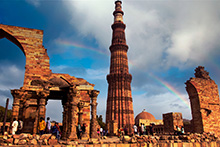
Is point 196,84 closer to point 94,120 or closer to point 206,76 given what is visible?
point 206,76

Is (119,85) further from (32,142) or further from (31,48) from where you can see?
(32,142)

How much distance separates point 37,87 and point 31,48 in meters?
4.15

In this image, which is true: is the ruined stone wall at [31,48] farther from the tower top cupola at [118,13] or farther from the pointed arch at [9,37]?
the tower top cupola at [118,13]

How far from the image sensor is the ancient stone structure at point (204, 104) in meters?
17.0

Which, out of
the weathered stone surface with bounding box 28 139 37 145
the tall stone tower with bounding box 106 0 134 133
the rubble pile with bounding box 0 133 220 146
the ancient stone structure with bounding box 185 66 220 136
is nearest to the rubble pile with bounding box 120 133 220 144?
the rubble pile with bounding box 0 133 220 146

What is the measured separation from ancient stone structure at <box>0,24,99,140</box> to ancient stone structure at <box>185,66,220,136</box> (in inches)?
410

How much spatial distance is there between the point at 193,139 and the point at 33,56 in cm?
1136

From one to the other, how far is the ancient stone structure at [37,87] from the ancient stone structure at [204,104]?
10.4 m

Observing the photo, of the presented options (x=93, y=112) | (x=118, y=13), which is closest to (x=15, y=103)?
(x=93, y=112)

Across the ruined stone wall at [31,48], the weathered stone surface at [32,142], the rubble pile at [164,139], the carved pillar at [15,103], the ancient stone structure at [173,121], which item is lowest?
the rubble pile at [164,139]

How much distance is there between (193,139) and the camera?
9344 millimetres

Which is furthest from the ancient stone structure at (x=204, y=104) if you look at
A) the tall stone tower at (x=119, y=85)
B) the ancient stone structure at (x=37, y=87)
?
the tall stone tower at (x=119, y=85)

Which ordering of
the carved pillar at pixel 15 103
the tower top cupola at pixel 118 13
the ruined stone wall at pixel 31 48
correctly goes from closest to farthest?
the carved pillar at pixel 15 103 < the ruined stone wall at pixel 31 48 < the tower top cupola at pixel 118 13

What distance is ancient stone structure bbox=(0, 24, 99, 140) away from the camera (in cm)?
1032
